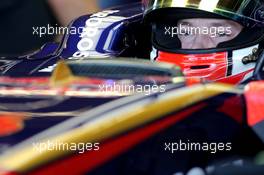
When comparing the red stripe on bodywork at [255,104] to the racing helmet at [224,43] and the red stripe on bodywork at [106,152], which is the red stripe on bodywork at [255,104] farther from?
the racing helmet at [224,43]

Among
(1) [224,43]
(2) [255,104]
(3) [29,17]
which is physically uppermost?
(2) [255,104]

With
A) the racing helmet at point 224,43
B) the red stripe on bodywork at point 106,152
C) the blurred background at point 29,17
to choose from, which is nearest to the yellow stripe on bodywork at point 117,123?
the red stripe on bodywork at point 106,152

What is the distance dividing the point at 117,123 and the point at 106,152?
0.06 metres

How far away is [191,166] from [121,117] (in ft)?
0.46

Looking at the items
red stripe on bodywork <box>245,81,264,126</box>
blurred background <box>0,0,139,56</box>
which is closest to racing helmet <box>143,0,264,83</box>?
red stripe on bodywork <box>245,81,264,126</box>

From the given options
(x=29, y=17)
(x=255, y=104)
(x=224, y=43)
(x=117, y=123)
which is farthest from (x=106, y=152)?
→ (x=29, y=17)

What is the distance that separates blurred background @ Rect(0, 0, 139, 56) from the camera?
207 centimetres

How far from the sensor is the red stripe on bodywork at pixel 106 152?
2.70ft

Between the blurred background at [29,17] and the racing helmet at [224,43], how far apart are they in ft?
2.16

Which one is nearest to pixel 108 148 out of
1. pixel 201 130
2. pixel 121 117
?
pixel 121 117

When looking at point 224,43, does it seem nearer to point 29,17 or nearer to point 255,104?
point 255,104

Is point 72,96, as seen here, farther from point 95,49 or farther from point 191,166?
point 95,49

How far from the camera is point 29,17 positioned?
2.15 m

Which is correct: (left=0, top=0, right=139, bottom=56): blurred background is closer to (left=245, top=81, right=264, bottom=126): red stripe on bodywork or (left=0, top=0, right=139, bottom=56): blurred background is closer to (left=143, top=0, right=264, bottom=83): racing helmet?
(left=143, top=0, right=264, bottom=83): racing helmet
